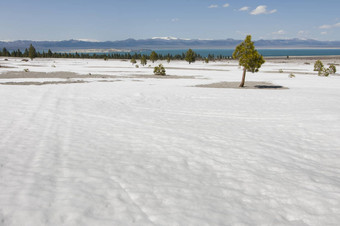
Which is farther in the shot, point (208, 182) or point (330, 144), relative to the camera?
point (330, 144)

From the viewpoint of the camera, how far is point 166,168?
24.8 feet

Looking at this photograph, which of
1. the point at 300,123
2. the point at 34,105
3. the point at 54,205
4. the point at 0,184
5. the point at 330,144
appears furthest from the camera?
the point at 34,105

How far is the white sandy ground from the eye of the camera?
5.20 metres

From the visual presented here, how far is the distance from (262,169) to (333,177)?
1985 millimetres

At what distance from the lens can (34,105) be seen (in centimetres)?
1639

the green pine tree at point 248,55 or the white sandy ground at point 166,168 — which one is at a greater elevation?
the green pine tree at point 248,55

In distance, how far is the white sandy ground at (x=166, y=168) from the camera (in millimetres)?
5195

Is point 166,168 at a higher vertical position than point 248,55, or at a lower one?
lower

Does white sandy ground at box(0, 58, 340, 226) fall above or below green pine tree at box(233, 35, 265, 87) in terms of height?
below

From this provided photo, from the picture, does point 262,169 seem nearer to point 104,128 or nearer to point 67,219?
point 67,219

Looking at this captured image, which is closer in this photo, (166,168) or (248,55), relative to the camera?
(166,168)

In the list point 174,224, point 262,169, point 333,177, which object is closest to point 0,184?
point 174,224

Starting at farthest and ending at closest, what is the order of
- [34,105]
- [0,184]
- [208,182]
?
[34,105]
[208,182]
[0,184]

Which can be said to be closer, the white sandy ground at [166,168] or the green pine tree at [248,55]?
the white sandy ground at [166,168]
